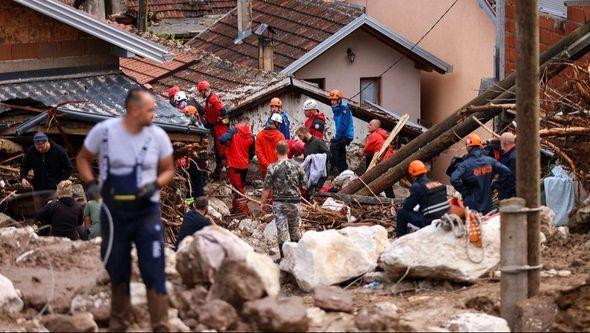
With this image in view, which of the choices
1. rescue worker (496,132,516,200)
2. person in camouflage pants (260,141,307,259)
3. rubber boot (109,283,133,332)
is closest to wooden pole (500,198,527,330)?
rubber boot (109,283,133,332)

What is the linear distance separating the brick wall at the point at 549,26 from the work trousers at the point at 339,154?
11.9ft

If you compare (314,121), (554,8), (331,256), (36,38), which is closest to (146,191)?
(331,256)

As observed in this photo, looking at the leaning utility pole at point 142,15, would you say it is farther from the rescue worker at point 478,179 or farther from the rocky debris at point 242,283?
the rocky debris at point 242,283

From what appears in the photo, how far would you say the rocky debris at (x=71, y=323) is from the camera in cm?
1049

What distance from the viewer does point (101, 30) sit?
19391mm

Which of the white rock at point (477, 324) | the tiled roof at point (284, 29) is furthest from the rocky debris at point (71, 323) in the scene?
the tiled roof at point (284, 29)

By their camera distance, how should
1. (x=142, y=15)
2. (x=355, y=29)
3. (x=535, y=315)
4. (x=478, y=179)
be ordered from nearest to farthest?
(x=535, y=315) → (x=478, y=179) → (x=355, y=29) → (x=142, y=15)

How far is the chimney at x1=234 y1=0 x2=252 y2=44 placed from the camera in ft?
97.5

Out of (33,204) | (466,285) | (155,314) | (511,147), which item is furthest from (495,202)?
(155,314)

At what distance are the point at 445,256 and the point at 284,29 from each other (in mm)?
15991

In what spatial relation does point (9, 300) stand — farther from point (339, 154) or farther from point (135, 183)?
point (339, 154)

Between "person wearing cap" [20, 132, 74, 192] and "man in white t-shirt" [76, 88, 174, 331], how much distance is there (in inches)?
262

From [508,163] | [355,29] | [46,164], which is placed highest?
[355,29]

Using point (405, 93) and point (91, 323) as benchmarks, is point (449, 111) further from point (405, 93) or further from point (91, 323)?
point (91, 323)
